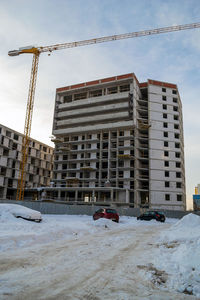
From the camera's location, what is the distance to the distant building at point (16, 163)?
64312mm

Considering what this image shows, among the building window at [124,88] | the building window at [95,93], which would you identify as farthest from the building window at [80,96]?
the building window at [124,88]

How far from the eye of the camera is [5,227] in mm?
12734

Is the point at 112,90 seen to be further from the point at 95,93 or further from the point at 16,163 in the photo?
the point at 16,163

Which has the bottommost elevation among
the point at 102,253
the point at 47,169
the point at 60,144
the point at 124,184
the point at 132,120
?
the point at 102,253

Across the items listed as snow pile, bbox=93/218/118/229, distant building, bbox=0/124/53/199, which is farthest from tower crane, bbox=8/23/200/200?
snow pile, bbox=93/218/118/229

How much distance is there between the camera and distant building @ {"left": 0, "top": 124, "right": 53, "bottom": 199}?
64.3 meters

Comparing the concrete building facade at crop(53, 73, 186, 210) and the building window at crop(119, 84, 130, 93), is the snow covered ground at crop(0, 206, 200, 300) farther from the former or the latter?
the building window at crop(119, 84, 130, 93)

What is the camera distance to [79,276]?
18.2 ft

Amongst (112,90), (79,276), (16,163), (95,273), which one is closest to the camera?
(79,276)

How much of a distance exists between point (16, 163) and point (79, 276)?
220ft

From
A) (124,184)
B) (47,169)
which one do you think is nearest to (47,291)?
(124,184)

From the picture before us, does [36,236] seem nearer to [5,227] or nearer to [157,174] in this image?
[5,227]

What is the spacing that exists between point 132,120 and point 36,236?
50578 millimetres

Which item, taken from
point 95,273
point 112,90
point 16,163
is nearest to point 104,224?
point 95,273
